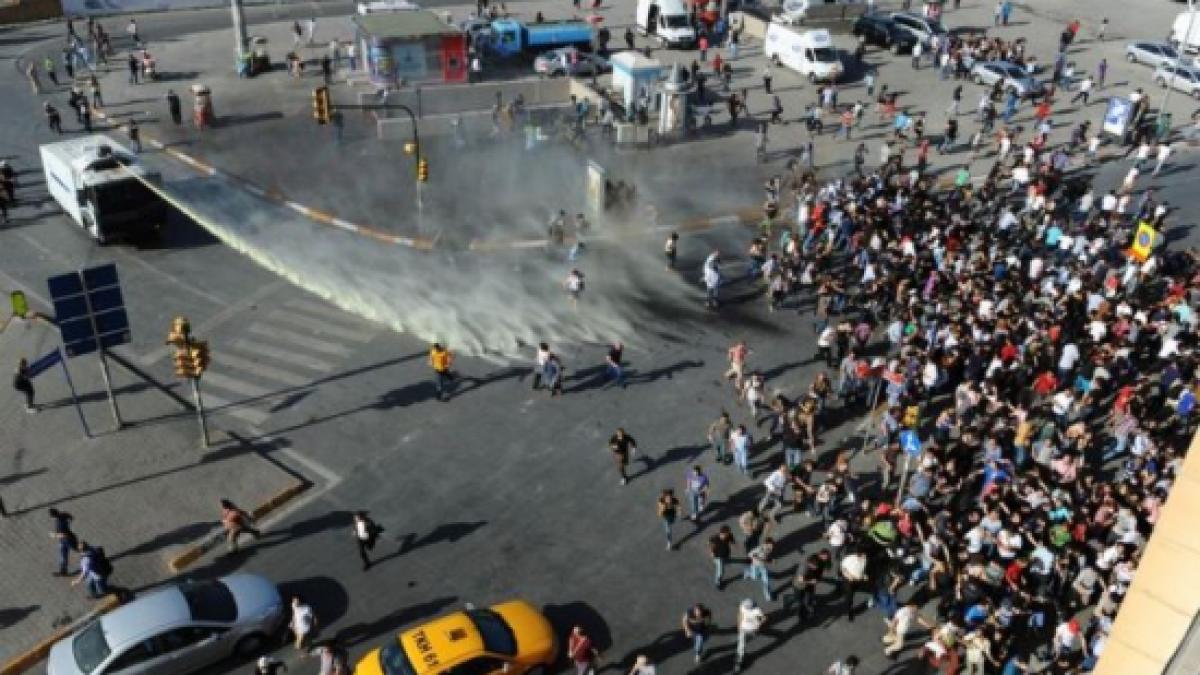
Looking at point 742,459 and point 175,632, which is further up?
point 742,459

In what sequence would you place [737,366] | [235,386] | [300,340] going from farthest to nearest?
1. [300,340]
2. [235,386]
3. [737,366]

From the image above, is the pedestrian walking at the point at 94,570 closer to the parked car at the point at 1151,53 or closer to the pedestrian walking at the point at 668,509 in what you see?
the pedestrian walking at the point at 668,509

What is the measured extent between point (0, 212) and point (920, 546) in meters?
30.8

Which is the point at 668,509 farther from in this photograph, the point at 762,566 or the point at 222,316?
the point at 222,316

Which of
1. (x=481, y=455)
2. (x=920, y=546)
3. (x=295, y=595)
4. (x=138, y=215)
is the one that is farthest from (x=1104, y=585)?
(x=138, y=215)

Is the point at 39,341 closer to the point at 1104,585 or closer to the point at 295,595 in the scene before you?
the point at 295,595

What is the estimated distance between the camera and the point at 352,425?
25203 millimetres

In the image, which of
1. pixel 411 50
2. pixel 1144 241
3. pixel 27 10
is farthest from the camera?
pixel 27 10

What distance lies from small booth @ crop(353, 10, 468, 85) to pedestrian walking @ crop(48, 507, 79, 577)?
95.7 ft

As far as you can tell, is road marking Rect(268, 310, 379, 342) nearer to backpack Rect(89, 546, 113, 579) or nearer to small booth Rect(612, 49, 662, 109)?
backpack Rect(89, 546, 113, 579)

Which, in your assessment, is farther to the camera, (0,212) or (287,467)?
(0,212)

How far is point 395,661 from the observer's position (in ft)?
58.2

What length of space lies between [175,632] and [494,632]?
5523mm

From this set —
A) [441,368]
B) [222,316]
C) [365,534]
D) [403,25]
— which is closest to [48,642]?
[365,534]
